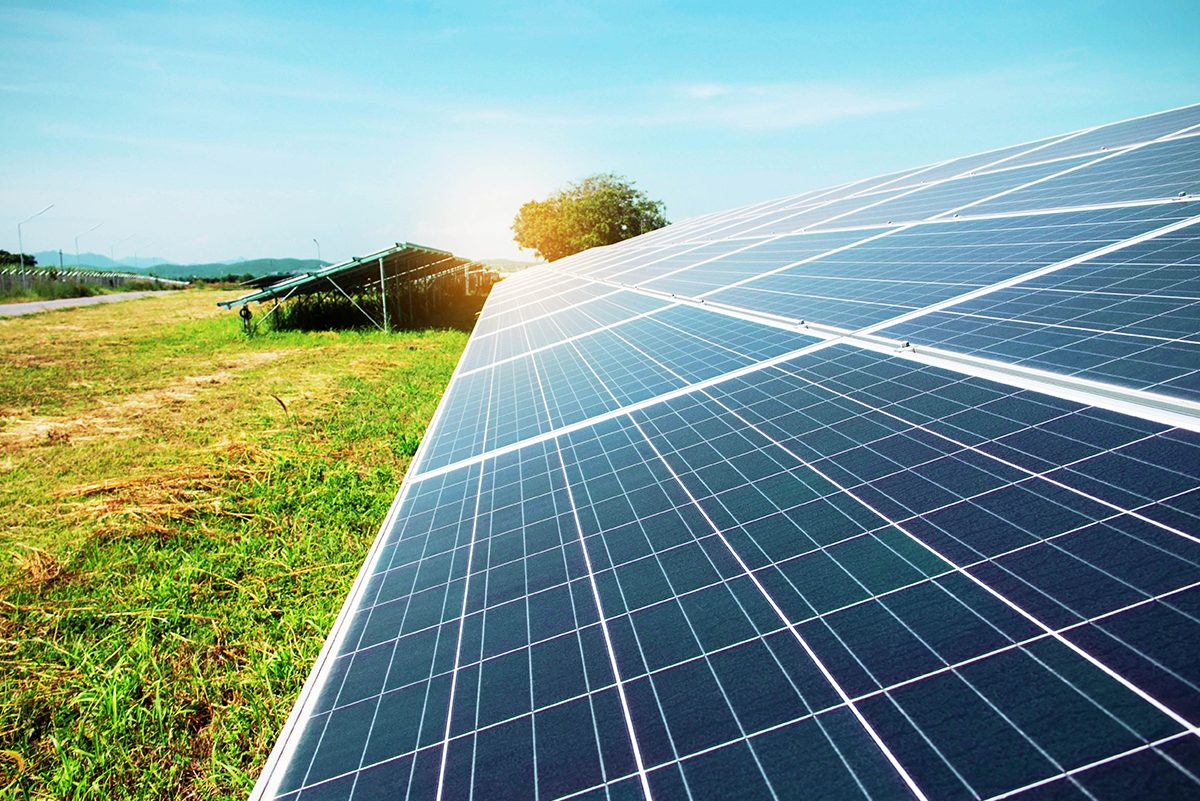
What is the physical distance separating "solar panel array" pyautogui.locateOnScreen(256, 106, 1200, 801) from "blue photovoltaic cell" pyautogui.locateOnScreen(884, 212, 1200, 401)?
0.02 metres

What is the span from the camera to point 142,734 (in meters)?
4.54

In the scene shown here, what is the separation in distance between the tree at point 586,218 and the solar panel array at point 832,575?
217ft

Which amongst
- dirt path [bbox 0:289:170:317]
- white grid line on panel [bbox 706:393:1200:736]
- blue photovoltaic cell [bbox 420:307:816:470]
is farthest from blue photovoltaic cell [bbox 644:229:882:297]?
dirt path [bbox 0:289:170:317]

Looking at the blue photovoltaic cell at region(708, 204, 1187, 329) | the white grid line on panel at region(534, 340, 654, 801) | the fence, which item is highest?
the fence

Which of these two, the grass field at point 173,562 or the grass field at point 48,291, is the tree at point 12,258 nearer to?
the grass field at point 48,291

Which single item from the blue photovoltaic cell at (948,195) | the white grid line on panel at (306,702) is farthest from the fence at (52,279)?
the white grid line on panel at (306,702)

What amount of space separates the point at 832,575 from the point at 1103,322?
260 cm

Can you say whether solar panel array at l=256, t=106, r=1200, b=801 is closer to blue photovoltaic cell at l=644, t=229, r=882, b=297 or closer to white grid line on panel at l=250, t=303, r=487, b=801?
white grid line on panel at l=250, t=303, r=487, b=801

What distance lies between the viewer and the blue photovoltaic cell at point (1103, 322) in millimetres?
2711

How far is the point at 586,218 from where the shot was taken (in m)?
68.4

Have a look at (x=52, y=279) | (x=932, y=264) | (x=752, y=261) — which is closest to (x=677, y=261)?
(x=752, y=261)

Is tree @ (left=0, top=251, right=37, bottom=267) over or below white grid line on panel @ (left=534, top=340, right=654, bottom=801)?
over

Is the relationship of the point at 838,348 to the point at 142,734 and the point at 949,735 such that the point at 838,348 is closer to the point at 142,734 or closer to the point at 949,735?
the point at 949,735

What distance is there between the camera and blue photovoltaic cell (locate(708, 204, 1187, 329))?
482cm
